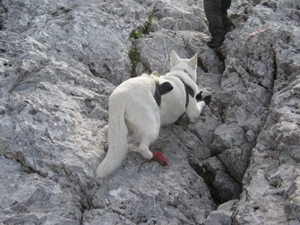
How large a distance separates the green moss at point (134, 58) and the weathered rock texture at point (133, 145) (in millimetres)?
45

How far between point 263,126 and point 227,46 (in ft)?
13.7

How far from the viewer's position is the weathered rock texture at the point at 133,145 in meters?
5.32

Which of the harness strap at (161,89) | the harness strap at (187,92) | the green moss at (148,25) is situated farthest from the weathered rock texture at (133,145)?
the harness strap at (161,89)

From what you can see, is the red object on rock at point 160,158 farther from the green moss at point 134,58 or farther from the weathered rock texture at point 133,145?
the green moss at point 134,58

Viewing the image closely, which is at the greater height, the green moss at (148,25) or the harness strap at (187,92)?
the harness strap at (187,92)

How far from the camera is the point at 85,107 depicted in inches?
295

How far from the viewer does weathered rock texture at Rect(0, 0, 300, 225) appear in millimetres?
5316

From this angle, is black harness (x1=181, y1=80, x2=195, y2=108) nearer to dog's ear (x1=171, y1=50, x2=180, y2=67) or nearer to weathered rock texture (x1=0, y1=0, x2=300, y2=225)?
weathered rock texture (x1=0, y1=0, x2=300, y2=225)

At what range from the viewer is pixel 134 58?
10.0 meters

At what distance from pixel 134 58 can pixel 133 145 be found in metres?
3.85

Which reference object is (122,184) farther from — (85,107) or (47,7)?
(47,7)

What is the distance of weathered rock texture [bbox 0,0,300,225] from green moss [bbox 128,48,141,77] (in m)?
0.05

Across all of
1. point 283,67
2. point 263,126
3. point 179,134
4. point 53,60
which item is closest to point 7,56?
point 53,60

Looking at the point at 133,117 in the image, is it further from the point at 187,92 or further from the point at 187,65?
the point at 187,65
